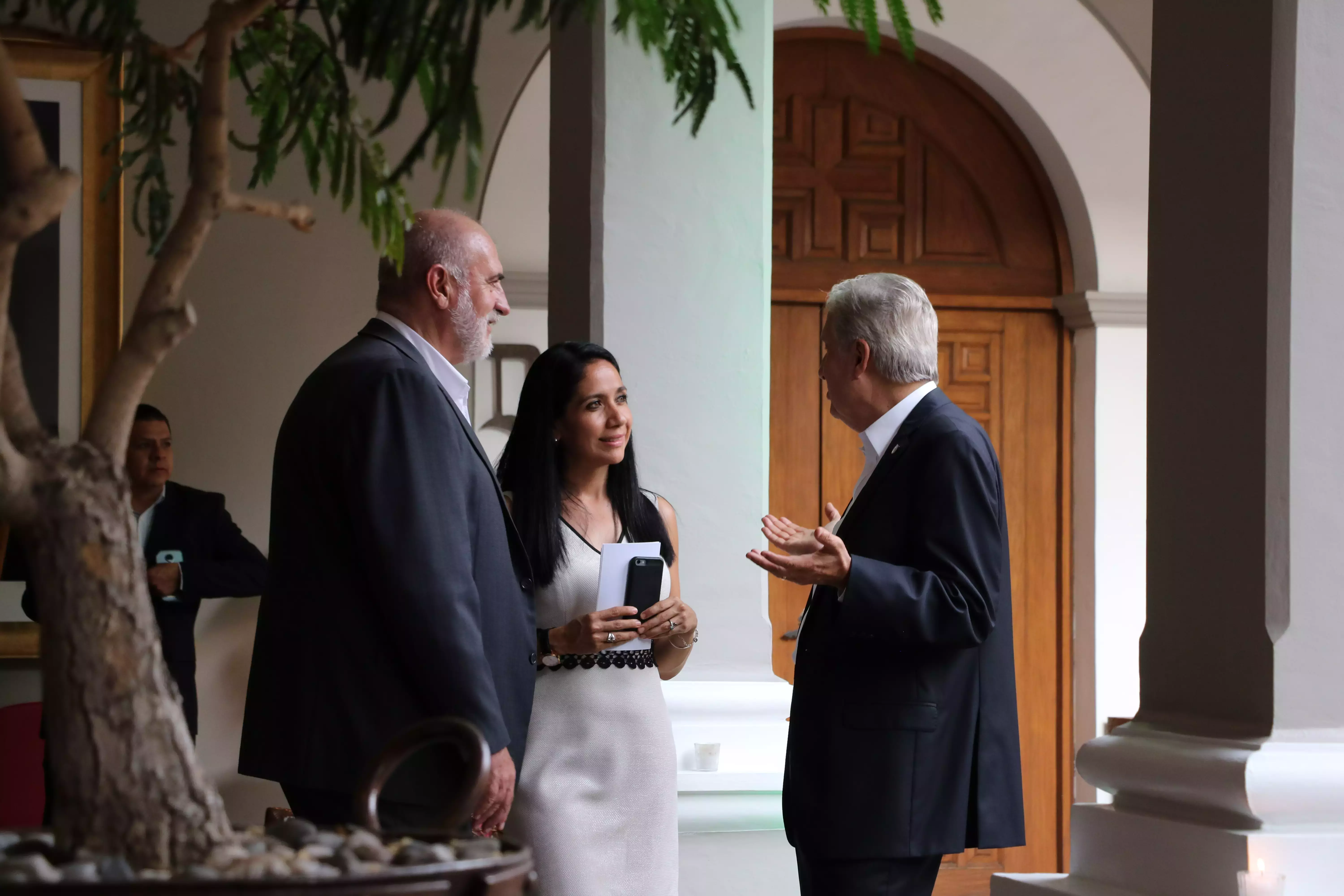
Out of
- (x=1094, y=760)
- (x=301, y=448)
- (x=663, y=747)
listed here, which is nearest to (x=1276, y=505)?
(x=1094, y=760)

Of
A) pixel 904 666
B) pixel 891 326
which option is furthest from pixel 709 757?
pixel 891 326

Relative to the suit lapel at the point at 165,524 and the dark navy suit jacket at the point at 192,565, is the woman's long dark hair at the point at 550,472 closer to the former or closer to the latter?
the dark navy suit jacket at the point at 192,565

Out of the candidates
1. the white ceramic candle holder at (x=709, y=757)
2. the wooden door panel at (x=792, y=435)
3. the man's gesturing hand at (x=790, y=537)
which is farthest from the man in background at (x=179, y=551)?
the man's gesturing hand at (x=790, y=537)

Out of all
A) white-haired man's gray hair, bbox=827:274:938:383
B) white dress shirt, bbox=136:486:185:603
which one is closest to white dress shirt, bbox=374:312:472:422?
white-haired man's gray hair, bbox=827:274:938:383

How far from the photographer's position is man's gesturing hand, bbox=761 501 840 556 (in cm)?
251

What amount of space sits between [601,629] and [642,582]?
0.12 m

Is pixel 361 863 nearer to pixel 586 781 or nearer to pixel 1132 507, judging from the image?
pixel 586 781

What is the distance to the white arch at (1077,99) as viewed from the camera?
6.02m

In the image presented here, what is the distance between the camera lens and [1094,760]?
2.48m

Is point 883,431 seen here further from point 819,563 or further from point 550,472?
point 550,472

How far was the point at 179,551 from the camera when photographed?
15.9ft

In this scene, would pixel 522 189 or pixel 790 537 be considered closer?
pixel 790 537

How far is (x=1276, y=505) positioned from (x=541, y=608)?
1.37 m

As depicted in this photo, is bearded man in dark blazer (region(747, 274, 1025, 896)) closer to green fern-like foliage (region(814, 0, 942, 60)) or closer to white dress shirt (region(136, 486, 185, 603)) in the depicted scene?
green fern-like foliage (region(814, 0, 942, 60))
